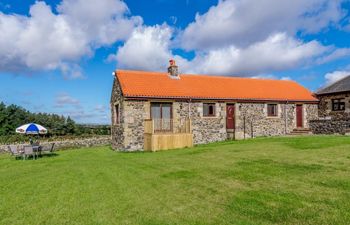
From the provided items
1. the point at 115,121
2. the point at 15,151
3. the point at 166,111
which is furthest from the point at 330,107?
the point at 15,151

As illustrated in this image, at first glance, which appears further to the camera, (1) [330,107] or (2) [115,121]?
(1) [330,107]

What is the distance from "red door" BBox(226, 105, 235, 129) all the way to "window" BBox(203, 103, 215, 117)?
1378 millimetres

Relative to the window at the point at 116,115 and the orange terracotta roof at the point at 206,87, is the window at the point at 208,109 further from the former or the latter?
the window at the point at 116,115

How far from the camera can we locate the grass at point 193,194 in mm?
6156

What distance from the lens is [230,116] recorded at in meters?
24.1

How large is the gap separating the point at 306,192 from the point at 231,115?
17.1 meters

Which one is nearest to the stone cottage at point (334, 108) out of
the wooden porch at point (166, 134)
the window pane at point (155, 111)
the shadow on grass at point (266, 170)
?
the wooden porch at point (166, 134)

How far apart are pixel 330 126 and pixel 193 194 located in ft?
64.2

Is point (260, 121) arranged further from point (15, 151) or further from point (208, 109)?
point (15, 151)

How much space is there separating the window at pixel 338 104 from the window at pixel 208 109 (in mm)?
11577

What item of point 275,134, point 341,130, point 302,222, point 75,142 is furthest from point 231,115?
point 302,222

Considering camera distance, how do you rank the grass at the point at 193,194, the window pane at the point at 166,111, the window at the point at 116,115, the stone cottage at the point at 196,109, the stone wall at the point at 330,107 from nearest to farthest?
1. the grass at the point at 193,194
2. the stone cottage at the point at 196,109
3. the window pane at the point at 166,111
4. the window at the point at 116,115
5. the stone wall at the point at 330,107

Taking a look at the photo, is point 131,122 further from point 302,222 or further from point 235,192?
point 302,222

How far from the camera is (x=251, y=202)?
6.78 m
